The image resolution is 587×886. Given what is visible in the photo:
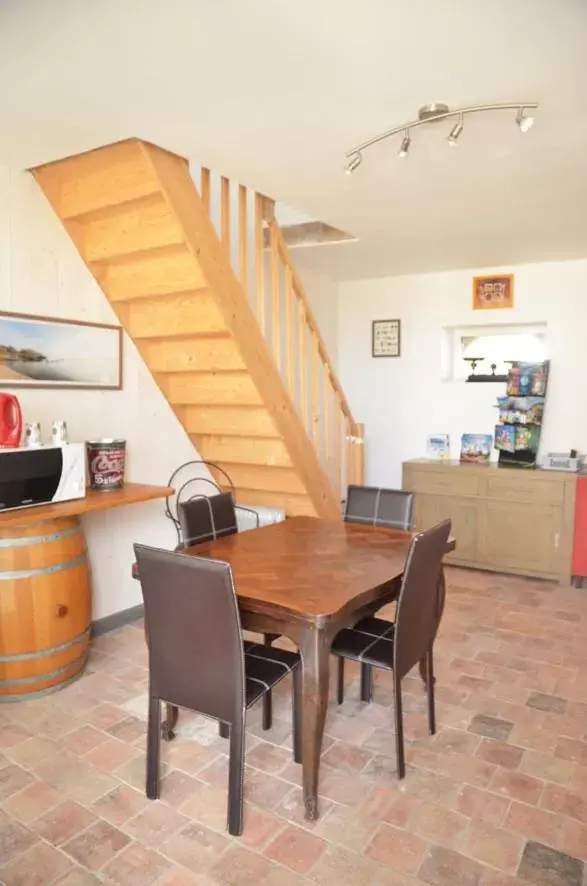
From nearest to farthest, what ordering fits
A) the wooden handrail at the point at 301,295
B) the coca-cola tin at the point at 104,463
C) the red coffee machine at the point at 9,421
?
the red coffee machine at the point at 9,421 → the coca-cola tin at the point at 104,463 → the wooden handrail at the point at 301,295

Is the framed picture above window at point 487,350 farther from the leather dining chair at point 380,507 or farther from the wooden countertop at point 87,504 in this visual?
the wooden countertop at point 87,504

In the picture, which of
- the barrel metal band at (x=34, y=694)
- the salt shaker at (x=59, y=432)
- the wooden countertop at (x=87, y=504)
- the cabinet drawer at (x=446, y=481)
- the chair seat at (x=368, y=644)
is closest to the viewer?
the chair seat at (x=368, y=644)

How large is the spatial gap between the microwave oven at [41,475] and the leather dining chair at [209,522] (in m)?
0.53

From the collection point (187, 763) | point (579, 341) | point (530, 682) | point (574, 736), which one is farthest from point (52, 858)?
point (579, 341)

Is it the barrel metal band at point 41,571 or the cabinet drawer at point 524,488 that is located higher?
the cabinet drawer at point 524,488

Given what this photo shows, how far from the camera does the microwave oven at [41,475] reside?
100 inches

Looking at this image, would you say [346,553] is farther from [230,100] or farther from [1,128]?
[1,128]

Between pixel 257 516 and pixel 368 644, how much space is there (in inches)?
71.1

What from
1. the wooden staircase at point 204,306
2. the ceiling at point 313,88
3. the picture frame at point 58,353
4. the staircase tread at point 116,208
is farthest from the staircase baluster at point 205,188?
the picture frame at point 58,353

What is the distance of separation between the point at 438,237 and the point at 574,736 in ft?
10.0

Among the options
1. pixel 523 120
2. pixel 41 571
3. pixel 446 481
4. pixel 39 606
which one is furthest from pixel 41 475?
pixel 446 481

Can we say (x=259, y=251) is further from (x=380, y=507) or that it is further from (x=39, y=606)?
(x=39, y=606)

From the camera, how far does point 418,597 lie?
223 centimetres

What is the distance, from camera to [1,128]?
2.46 metres
